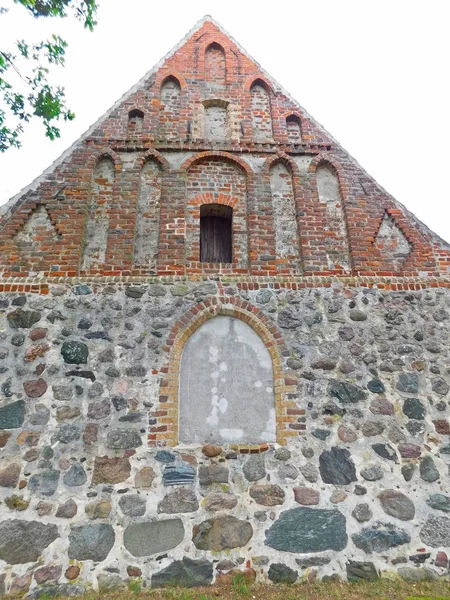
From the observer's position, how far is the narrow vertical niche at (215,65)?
8039 millimetres

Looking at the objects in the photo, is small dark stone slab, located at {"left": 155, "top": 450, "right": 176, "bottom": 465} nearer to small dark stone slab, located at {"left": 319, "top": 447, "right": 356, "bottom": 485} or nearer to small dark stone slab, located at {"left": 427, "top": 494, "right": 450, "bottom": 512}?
small dark stone slab, located at {"left": 319, "top": 447, "right": 356, "bottom": 485}

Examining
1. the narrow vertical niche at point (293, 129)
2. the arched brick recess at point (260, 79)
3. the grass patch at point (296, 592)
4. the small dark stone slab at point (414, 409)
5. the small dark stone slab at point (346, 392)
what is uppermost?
the arched brick recess at point (260, 79)

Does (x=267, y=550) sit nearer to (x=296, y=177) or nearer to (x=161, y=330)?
(x=161, y=330)

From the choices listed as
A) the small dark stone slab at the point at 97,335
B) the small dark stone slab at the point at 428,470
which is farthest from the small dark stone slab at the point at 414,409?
the small dark stone slab at the point at 97,335

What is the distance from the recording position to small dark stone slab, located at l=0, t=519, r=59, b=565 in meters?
4.54

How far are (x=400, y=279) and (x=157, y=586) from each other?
5.14 m

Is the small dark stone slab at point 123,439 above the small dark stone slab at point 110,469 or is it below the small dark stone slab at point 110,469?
above

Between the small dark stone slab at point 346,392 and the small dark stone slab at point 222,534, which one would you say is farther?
the small dark stone slab at point 346,392

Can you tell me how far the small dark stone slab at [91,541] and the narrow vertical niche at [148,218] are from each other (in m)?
3.37

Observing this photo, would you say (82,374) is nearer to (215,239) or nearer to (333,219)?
(215,239)

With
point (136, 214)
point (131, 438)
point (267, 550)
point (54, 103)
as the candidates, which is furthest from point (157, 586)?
point (54, 103)

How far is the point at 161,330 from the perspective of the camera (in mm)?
5750

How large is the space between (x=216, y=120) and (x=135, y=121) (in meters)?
1.47

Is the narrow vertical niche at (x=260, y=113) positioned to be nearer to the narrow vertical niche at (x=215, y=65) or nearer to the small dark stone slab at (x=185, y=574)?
the narrow vertical niche at (x=215, y=65)
